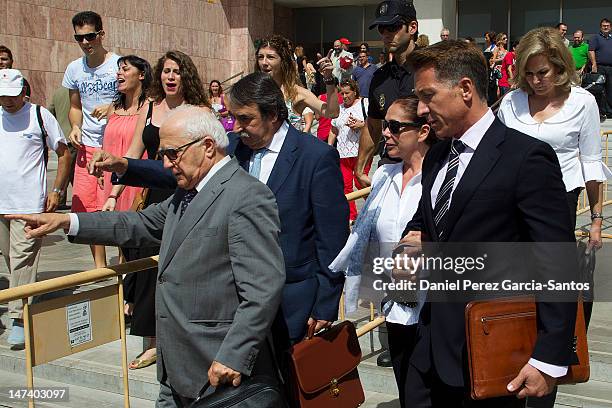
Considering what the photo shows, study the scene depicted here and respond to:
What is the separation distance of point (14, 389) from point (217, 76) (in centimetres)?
2384

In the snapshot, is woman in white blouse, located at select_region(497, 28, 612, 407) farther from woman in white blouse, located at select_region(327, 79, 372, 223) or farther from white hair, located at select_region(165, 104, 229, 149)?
woman in white blouse, located at select_region(327, 79, 372, 223)

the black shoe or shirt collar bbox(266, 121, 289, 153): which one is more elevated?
shirt collar bbox(266, 121, 289, 153)

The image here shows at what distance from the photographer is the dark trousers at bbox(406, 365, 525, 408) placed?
2816 millimetres

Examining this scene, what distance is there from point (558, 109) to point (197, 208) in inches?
92.4

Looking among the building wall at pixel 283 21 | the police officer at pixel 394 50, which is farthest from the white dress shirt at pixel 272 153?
the building wall at pixel 283 21

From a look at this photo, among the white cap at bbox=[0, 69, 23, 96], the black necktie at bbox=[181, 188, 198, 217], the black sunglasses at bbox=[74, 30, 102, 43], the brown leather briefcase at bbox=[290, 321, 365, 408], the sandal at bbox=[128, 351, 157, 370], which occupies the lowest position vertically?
the sandal at bbox=[128, 351, 157, 370]

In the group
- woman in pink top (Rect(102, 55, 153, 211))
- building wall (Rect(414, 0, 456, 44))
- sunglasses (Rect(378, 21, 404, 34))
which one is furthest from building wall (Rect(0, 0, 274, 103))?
sunglasses (Rect(378, 21, 404, 34))

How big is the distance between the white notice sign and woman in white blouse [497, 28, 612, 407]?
252 cm

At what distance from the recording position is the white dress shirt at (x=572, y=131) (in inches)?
183

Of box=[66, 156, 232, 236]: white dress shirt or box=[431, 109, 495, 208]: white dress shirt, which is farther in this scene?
box=[66, 156, 232, 236]: white dress shirt

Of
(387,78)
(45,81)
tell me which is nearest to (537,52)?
(387,78)

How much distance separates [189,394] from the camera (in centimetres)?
334

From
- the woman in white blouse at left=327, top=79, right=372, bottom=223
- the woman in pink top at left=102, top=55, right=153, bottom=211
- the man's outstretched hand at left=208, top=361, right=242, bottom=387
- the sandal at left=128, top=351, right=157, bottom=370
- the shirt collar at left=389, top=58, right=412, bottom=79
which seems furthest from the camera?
the woman in white blouse at left=327, top=79, right=372, bottom=223

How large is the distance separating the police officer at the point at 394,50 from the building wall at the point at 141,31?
16.0 meters
